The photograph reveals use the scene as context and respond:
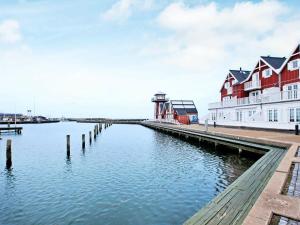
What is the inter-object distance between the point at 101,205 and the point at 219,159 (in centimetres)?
1210

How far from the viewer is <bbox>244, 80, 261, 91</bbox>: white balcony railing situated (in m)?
37.6

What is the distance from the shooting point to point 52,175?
49.9ft

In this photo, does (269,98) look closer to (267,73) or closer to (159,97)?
(267,73)

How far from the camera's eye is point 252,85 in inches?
1532

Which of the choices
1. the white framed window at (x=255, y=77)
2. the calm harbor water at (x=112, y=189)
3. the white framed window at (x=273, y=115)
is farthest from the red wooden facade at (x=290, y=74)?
the calm harbor water at (x=112, y=189)

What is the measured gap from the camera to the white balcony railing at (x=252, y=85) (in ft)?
123

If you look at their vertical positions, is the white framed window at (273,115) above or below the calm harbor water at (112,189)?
above

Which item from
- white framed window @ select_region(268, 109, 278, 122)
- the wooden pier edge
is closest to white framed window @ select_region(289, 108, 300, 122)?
white framed window @ select_region(268, 109, 278, 122)

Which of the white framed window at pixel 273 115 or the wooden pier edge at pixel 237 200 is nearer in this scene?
the wooden pier edge at pixel 237 200

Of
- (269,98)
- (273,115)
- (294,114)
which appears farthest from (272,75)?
(294,114)

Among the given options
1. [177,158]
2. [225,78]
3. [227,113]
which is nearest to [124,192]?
[177,158]

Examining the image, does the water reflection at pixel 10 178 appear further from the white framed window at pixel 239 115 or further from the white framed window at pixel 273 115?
the white framed window at pixel 239 115

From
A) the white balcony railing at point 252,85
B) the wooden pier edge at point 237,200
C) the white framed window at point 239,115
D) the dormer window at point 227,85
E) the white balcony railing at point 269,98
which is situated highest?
the dormer window at point 227,85

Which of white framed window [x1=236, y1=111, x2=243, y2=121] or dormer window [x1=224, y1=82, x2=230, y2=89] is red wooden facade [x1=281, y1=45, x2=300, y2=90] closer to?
white framed window [x1=236, y1=111, x2=243, y2=121]
